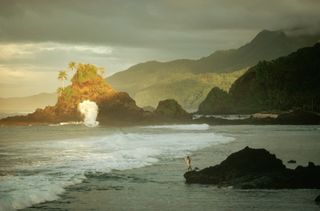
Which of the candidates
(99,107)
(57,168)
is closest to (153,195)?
(57,168)

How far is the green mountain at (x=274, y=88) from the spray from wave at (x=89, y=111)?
50.4 metres

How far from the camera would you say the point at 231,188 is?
79.8 feet

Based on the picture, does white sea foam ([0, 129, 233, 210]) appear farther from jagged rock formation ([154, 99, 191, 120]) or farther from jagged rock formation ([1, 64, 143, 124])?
jagged rock formation ([1, 64, 143, 124])

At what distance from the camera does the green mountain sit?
152375mm

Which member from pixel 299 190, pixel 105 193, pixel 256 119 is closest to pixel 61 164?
pixel 105 193

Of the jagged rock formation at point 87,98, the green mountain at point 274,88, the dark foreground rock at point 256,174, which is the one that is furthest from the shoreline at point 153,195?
the green mountain at point 274,88

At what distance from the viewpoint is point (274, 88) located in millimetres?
161250

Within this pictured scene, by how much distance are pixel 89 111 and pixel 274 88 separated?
208ft

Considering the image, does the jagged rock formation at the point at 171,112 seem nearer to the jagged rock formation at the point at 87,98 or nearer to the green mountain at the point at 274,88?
the jagged rock formation at the point at 87,98

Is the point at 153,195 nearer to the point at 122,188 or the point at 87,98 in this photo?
the point at 122,188

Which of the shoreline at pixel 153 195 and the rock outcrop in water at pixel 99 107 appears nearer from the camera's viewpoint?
the shoreline at pixel 153 195

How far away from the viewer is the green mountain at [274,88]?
15238cm

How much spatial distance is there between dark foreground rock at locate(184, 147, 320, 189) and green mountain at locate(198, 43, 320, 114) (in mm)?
121658

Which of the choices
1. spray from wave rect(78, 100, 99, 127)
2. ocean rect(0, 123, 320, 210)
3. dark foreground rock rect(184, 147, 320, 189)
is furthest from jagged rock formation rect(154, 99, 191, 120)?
dark foreground rock rect(184, 147, 320, 189)
